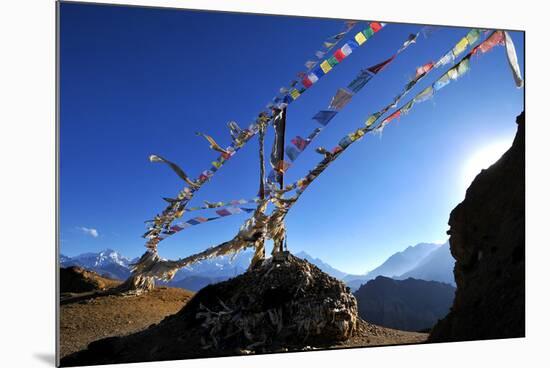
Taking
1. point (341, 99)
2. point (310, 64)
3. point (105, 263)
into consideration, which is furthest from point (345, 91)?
point (105, 263)

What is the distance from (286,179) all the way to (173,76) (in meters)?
1.14

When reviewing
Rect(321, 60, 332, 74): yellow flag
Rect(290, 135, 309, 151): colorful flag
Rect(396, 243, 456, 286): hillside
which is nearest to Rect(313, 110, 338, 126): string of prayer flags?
Rect(290, 135, 309, 151): colorful flag

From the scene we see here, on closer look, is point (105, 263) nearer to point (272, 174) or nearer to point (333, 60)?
point (272, 174)

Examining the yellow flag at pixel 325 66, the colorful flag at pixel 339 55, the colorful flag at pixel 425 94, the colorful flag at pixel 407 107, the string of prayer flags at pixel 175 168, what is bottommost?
the string of prayer flags at pixel 175 168

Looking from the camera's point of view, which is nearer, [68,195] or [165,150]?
→ [68,195]

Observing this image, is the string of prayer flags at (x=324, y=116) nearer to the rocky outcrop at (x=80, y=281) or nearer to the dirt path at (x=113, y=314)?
the dirt path at (x=113, y=314)

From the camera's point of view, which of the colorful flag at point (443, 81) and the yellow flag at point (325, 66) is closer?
the colorful flag at point (443, 81)

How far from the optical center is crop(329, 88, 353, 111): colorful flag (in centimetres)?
458

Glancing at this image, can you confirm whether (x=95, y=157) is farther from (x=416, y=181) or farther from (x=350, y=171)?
(x=416, y=181)

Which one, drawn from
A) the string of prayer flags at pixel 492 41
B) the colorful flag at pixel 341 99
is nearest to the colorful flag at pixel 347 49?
the colorful flag at pixel 341 99

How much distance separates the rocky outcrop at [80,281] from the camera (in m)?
4.72

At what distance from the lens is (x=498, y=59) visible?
16.8 feet

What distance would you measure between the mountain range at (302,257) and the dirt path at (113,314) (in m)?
0.35

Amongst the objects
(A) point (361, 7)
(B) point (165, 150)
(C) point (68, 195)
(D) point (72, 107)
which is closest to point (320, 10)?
(A) point (361, 7)
